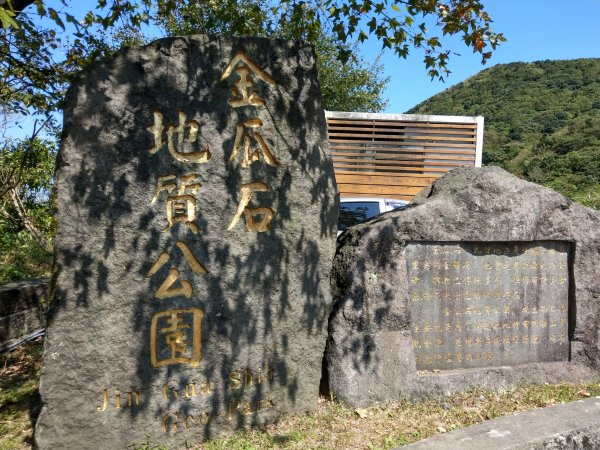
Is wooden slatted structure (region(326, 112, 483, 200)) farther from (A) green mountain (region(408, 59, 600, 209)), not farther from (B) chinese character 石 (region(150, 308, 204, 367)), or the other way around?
(B) chinese character 石 (region(150, 308, 204, 367))

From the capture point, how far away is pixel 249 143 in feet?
11.3

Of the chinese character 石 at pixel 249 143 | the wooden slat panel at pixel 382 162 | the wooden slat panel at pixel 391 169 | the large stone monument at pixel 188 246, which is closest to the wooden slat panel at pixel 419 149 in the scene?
the wooden slat panel at pixel 382 162

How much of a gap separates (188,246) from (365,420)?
70.2 inches

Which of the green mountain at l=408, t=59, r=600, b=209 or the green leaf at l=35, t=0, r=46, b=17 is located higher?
the green mountain at l=408, t=59, r=600, b=209

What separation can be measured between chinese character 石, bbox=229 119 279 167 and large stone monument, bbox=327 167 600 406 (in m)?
1.00

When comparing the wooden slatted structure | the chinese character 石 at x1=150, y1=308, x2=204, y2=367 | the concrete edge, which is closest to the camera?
the concrete edge

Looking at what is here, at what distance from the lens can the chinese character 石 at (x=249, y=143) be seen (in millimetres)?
3422

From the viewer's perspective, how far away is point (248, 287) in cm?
341

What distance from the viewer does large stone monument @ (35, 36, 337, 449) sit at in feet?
10.0

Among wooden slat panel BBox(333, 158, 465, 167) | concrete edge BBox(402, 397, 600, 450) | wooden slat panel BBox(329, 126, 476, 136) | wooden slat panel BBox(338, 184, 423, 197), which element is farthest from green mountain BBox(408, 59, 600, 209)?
concrete edge BBox(402, 397, 600, 450)

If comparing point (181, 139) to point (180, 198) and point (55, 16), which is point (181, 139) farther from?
point (55, 16)

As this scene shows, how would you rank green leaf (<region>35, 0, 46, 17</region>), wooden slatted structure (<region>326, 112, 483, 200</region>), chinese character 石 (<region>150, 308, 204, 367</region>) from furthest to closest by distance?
wooden slatted structure (<region>326, 112, 483, 200</region>)
green leaf (<region>35, 0, 46, 17</region>)
chinese character 石 (<region>150, 308, 204, 367</region>)

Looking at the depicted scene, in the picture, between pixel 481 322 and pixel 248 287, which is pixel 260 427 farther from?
pixel 481 322

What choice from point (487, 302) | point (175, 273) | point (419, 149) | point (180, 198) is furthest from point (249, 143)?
point (419, 149)
